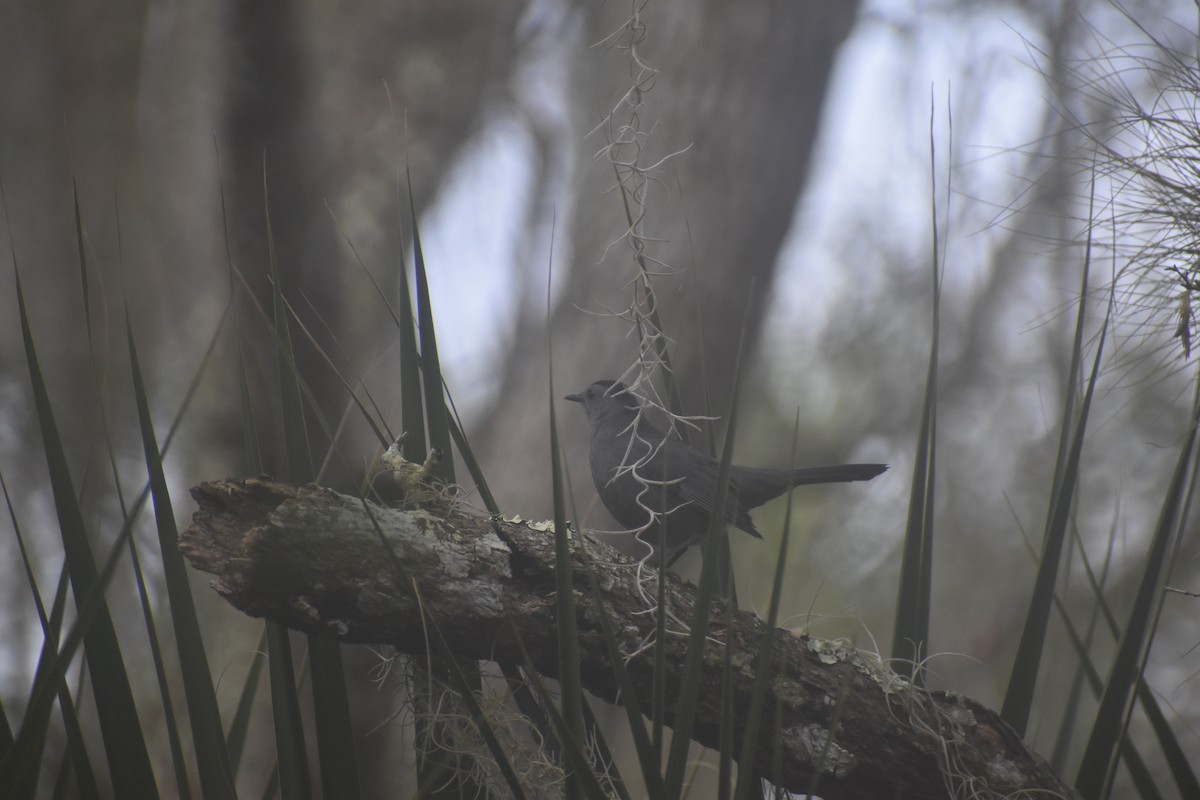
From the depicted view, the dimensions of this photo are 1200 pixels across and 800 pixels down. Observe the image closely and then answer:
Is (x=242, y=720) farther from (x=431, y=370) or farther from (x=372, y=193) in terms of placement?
(x=372, y=193)

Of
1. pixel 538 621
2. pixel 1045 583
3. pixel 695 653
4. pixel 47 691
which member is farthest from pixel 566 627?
pixel 1045 583

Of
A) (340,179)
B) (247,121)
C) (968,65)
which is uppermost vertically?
(968,65)

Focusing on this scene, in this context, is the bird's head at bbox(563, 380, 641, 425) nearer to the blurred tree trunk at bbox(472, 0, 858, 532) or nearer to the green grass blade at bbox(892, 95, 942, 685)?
the blurred tree trunk at bbox(472, 0, 858, 532)

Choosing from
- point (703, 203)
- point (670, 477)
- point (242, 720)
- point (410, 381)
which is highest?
point (703, 203)

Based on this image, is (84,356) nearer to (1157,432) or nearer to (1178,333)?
(1178,333)

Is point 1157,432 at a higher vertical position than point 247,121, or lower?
lower

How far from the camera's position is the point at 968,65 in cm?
484

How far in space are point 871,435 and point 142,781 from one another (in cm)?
432

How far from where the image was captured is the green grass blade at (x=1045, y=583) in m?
1.17

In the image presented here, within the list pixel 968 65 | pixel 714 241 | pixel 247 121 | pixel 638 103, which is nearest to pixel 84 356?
pixel 247 121

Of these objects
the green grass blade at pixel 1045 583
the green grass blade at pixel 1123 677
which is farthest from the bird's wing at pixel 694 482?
the green grass blade at pixel 1123 677

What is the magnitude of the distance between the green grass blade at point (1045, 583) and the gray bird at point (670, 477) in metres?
0.68

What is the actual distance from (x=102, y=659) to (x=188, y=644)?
0.29 feet

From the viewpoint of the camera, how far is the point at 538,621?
3.64ft
